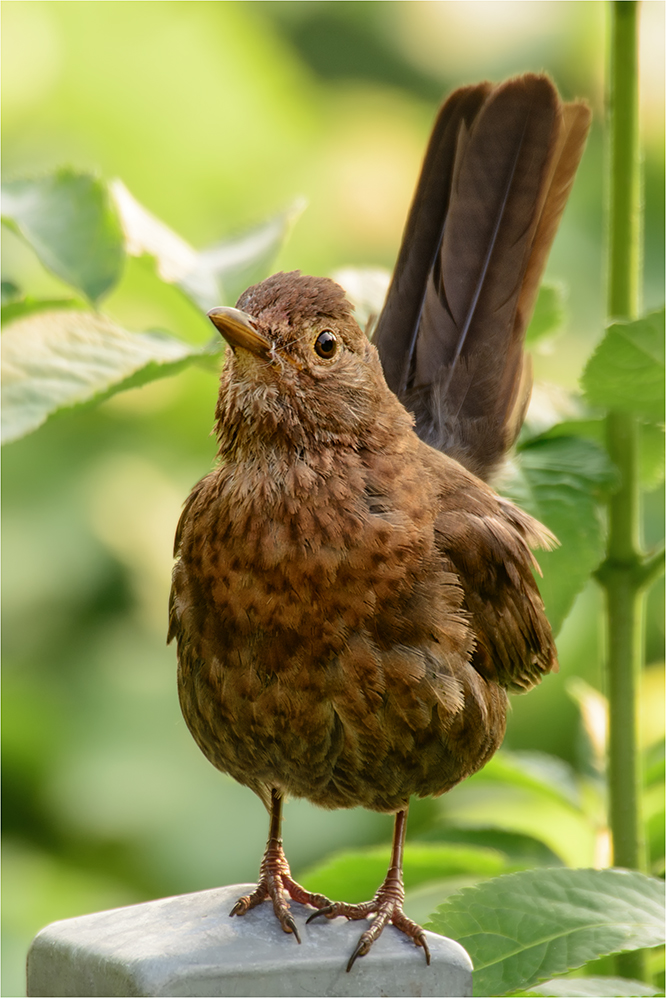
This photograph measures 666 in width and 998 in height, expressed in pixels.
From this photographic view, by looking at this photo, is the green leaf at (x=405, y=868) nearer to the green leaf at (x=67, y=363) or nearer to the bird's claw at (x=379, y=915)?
the bird's claw at (x=379, y=915)

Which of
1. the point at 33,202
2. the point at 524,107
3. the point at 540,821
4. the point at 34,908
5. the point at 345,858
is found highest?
the point at 524,107

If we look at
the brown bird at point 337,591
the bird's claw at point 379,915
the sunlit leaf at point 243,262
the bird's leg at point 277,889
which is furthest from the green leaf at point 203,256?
the bird's claw at point 379,915

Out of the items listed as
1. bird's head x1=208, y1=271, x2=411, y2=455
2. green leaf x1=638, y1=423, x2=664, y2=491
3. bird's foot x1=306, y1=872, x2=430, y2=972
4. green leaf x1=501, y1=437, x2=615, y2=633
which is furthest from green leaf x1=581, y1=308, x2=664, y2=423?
bird's foot x1=306, y1=872, x2=430, y2=972

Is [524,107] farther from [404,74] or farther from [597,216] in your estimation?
[404,74]

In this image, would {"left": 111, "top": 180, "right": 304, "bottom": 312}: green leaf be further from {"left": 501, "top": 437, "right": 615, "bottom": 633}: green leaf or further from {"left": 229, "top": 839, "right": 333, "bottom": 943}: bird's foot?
{"left": 229, "top": 839, "right": 333, "bottom": 943}: bird's foot

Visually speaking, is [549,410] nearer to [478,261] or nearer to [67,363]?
[478,261]

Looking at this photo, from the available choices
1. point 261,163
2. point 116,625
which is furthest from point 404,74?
point 116,625
